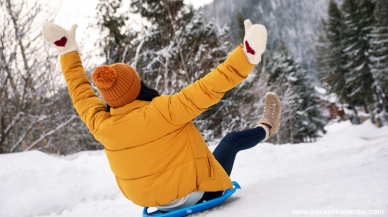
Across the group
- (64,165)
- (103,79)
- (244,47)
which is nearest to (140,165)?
(103,79)

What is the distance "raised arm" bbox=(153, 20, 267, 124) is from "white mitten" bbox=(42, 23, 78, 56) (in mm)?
1032

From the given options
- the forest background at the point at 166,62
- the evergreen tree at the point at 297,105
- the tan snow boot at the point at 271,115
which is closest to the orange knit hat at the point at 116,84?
the tan snow boot at the point at 271,115

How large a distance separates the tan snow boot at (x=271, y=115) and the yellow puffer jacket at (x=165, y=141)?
0.92 m

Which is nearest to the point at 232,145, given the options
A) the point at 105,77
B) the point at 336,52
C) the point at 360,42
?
the point at 105,77

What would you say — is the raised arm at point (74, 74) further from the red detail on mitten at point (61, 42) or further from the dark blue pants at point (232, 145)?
the dark blue pants at point (232, 145)

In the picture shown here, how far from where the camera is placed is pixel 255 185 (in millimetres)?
1867

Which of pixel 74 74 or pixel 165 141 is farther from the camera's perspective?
pixel 74 74

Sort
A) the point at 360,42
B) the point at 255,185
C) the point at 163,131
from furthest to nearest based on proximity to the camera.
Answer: the point at 360,42 < the point at 255,185 < the point at 163,131

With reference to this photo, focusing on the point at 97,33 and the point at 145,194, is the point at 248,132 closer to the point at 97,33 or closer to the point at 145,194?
the point at 145,194

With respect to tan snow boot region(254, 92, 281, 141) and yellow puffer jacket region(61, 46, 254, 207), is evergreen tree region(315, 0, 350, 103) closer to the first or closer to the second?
tan snow boot region(254, 92, 281, 141)

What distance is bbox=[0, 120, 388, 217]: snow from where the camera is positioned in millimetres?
1053

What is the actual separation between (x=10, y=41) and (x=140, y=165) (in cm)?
525

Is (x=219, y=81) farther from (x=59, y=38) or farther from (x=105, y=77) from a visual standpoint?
(x=59, y=38)

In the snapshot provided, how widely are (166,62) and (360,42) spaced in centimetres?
2156
